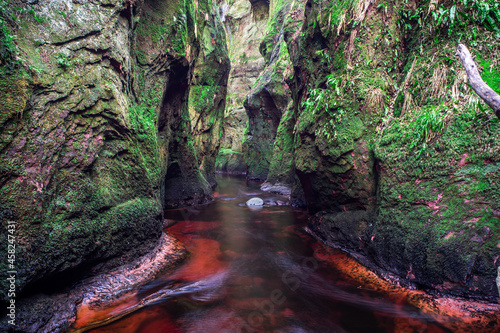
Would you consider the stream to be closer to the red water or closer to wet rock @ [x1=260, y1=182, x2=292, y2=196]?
the red water

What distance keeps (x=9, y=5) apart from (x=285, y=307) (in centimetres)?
484

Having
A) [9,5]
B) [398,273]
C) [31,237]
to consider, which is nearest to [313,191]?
[398,273]

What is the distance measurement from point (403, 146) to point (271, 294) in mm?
3082

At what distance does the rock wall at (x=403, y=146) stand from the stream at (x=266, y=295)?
2.00 ft

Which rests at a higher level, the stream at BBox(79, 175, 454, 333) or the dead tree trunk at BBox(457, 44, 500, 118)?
the dead tree trunk at BBox(457, 44, 500, 118)

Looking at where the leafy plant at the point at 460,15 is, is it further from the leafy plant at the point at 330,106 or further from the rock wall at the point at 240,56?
the rock wall at the point at 240,56

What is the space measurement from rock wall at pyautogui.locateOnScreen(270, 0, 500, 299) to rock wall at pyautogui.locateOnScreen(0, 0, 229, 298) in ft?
12.4

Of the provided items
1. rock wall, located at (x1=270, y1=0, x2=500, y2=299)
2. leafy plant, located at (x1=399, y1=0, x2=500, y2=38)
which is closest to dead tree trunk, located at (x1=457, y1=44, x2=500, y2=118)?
rock wall, located at (x1=270, y1=0, x2=500, y2=299)

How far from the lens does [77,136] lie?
354 cm

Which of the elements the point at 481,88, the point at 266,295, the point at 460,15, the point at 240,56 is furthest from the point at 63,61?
the point at 240,56

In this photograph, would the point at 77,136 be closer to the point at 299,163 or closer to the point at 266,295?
the point at 266,295

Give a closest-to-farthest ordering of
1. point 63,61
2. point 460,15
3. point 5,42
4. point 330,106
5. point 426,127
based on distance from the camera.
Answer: point 5,42 → point 63,61 → point 426,127 → point 460,15 → point 330,106

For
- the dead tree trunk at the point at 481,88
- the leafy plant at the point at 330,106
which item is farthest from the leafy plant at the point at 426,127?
the leafy plant at the point at 330,106

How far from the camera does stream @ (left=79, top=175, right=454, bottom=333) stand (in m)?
3.07
